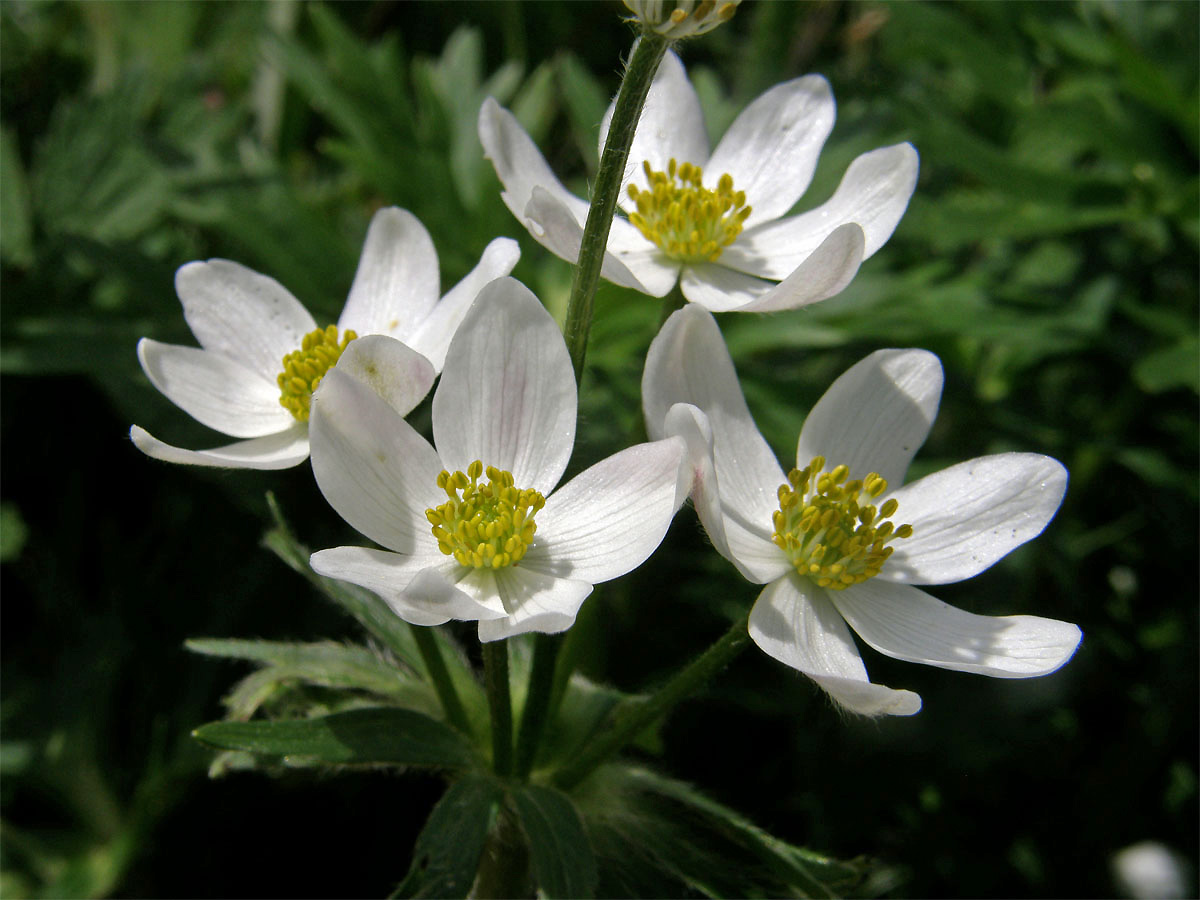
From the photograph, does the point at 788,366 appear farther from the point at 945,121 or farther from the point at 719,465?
the point at 719,465

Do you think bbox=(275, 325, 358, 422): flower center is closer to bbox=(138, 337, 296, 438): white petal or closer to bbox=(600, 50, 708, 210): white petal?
bbox=(138, 337, 296, 438): white petal

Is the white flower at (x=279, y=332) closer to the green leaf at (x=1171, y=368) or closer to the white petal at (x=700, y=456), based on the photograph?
the white petal at (x=700, y=456)


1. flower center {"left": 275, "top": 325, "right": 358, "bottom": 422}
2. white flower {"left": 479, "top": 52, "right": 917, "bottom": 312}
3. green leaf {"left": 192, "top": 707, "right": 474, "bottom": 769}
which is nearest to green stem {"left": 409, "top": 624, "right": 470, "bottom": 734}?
green leaf {"left": 192, "top": 707, "right": 474, "bottom": 769}

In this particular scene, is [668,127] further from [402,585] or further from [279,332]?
[402,585]

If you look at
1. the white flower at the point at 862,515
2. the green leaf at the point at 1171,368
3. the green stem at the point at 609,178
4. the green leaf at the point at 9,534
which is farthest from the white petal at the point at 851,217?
the green leaf at the point at 9,534

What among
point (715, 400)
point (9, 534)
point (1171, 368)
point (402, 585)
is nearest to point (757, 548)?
point (715, 400)
